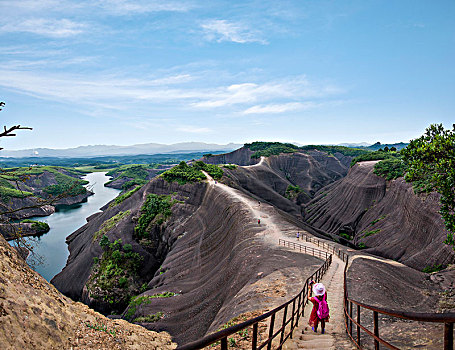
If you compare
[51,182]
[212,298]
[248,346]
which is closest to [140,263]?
[212,298]

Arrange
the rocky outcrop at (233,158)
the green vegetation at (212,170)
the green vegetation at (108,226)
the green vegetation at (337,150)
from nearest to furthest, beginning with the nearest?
1. the green vegetation at (108,226)
2. the green vegetation at (212,170)
3. the rocky outcrop at (233,158)
4. the green vegetation at (337,150)

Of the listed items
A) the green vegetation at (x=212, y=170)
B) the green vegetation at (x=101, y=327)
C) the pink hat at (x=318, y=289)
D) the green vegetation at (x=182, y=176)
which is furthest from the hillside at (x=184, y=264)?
the green vegetation at (x=212, y=170)

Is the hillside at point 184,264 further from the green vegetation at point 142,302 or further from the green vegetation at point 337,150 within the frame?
the green vegetation at point 337,150

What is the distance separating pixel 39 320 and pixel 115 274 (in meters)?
33.6

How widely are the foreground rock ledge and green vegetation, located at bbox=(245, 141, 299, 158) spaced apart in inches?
4072

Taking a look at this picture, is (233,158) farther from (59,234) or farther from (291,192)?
(59,234)

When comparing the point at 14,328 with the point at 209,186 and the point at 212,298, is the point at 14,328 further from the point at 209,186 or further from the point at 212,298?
the point at 209,186

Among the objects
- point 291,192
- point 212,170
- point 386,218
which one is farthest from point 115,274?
point 291,192

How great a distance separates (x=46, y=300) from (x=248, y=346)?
23.2ft

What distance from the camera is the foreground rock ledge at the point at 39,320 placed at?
5.58m

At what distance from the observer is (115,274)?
1410 inches

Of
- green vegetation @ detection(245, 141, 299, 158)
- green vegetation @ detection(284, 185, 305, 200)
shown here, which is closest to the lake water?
green vegetation @ detection(284, 185, 305, 200)

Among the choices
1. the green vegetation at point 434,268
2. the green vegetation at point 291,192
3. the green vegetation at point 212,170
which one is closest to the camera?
the green vegetation at point 434,268

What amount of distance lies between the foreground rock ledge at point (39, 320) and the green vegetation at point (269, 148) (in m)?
103
